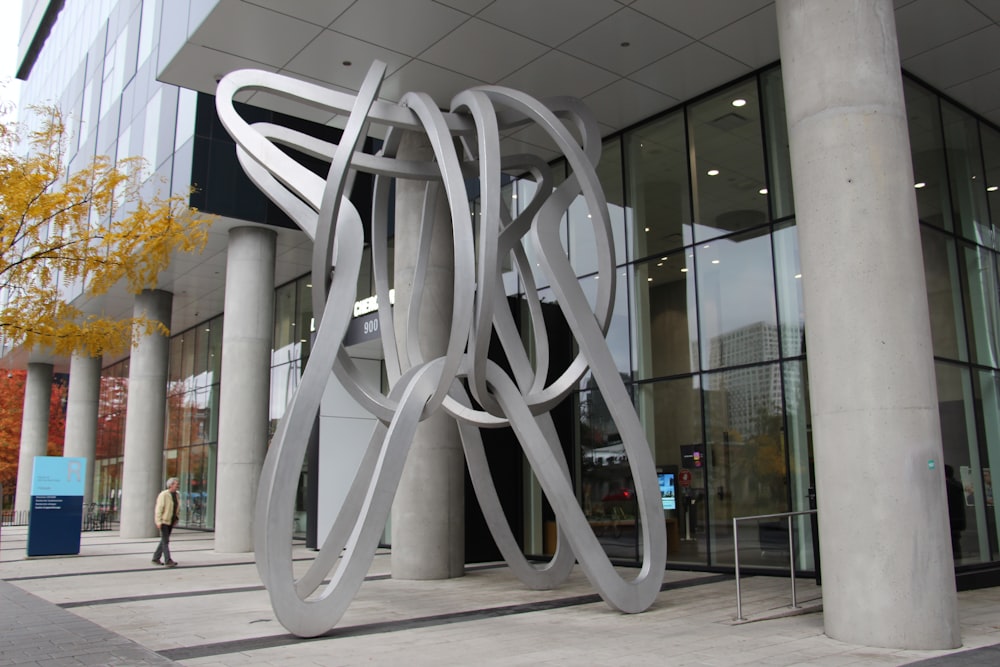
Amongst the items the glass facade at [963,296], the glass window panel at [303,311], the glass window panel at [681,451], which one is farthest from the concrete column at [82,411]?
the glass facade at [963,296]

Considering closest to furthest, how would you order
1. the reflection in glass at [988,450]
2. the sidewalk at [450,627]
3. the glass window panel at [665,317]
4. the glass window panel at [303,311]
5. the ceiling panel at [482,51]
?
the sidewalk at [450,627] → the ceiling panel at [482,51] → the reflection in glass at [988,450] → the glass window panel at [665,317] → the glass window panel at [303,311]

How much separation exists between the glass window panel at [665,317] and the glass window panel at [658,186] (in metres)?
0.37

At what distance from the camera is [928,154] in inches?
570

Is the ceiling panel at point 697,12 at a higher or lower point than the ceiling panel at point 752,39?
lower

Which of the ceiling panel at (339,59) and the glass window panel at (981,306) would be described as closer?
the ceiling panel at (339,59)

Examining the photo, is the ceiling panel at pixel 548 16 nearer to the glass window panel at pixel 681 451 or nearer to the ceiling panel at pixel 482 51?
the ceiling panel at pixel 482 51

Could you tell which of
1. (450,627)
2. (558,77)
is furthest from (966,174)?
(450,627)

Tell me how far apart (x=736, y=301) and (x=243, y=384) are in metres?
12.2

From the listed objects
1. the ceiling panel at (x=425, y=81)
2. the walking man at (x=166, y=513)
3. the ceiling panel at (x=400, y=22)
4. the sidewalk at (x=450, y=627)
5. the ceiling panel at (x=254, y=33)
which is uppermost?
the ceiling panel at (x=254, y=33)

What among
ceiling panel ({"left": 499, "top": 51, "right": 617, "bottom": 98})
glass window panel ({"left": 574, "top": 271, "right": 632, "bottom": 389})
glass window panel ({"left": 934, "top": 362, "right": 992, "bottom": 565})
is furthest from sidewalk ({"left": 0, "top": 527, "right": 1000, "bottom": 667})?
ceiling panel ({"left": 499, "top": 51, "right": 617, "bottom": 98})

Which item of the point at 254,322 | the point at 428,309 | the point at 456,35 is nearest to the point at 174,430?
the point at 254,322

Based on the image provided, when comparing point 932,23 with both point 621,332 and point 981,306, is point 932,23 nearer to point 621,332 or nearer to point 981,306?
point 981,306

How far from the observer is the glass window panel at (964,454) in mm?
13102

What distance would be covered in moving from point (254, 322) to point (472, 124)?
1178cm
